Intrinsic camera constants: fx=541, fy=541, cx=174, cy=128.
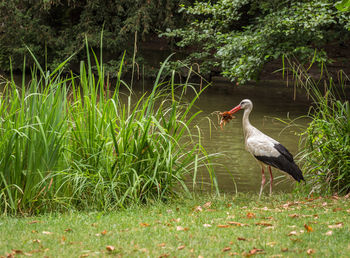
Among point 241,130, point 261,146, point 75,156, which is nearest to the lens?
point 75,156

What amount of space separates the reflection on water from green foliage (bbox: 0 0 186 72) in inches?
169

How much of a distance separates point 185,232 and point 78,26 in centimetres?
2205

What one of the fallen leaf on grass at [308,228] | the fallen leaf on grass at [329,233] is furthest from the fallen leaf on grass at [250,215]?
the fallen leaf on grass at [329,233]

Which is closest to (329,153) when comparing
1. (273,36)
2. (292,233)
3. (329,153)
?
(329,153)

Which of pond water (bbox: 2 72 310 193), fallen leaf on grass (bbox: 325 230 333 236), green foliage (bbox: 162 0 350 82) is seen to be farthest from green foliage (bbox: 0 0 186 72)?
fallen leaf on grass (bbox: 325 230 333 236)

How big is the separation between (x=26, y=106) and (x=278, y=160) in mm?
3770

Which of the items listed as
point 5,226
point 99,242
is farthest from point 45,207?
point 99,242

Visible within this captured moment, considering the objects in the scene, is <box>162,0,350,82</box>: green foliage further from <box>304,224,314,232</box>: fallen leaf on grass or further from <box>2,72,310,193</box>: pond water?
<box>304,224,314,232</box>: fallen leaf on grass

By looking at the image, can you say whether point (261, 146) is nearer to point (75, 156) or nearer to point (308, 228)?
point (75, 156)

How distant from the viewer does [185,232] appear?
475 cm

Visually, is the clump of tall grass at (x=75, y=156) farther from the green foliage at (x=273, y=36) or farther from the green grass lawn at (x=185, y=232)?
the green foliage at (x=273, y=36)

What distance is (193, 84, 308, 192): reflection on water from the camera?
967 centimetres

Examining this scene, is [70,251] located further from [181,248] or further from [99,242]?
[181,248]

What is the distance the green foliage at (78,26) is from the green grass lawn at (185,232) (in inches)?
712
